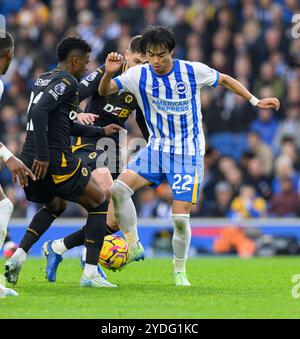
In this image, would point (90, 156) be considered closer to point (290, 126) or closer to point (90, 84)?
point (90, 84)

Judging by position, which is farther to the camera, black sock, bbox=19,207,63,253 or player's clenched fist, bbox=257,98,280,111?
black sock, bbox=19,207,63,253

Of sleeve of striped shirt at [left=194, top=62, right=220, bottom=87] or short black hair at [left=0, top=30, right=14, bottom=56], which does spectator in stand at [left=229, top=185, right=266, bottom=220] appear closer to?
sleeve of striped shirt at [left=194, top=62, right=220, bottom=87]

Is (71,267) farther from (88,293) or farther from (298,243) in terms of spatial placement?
(298,243)

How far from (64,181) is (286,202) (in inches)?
346

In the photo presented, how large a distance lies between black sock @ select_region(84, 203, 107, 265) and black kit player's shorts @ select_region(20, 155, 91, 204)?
0.84 feet

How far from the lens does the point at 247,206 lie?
16.8 m

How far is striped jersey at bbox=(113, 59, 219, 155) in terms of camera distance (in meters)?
9.00

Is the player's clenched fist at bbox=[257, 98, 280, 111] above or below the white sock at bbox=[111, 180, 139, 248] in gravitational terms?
above

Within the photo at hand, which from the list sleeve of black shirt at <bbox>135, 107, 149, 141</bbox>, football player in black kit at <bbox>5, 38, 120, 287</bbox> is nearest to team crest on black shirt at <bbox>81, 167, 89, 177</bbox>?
football player in black kit at <bbox>5, 38, 120, 287</bbox>

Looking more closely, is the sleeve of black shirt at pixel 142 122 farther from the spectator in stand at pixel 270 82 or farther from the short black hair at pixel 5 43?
the spectator in stand at pixel 270 82

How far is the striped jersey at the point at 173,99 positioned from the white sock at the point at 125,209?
525mm

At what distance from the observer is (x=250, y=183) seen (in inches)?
675

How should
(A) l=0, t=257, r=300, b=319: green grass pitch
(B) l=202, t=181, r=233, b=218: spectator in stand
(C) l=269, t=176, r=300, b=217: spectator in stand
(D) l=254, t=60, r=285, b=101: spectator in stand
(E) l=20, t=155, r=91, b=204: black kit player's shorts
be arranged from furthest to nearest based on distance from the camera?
(D) l=254, t=60, r=285, b=101: spectator in stand, (B) l=202, t=181, r=233, b=218: spectator in stand, (C) l=269, t=176, r=300, b=217: spectator in stand, (E) l=20, t=155, r=91, b=204: black kit player's shorts, (A) l=0, t=257, r=300, b=319: green grass pitch

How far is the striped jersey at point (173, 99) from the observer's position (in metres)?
9.00
